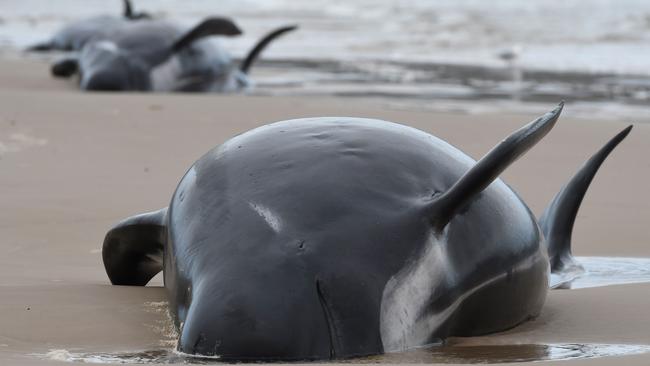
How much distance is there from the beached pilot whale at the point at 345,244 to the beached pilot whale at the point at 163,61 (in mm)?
7317

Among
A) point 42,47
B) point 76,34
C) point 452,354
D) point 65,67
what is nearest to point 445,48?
point 76,34

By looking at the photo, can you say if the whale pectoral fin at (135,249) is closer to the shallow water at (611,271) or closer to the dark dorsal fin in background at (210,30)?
the shallow water at (611,271)

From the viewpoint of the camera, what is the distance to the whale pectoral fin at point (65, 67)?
12445mm

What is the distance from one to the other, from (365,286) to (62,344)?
0.77m

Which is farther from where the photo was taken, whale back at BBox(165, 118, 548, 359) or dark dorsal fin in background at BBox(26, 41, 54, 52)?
dark dorsal fin in background at BBox(26, 41, 54, 52)

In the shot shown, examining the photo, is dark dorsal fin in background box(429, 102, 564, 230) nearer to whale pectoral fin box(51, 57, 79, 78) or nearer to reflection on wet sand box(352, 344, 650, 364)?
reflection on wet sand box(352, 344, 650, 364)

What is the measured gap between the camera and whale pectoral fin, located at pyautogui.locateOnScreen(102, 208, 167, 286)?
3.85m

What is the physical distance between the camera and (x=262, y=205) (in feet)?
10.6

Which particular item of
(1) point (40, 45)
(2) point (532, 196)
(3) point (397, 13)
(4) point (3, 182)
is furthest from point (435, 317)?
(3) point (397, 13)

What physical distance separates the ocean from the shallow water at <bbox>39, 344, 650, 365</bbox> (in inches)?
247

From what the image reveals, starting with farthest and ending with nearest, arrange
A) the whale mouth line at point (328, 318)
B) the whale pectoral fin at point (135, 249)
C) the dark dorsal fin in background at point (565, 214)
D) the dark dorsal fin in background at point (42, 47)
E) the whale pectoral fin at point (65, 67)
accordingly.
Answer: the dark dorsal fin in background at point (42, 47), the whale pectoral fin at point (65, 67), the dark dorsal fin in background at point (565, 214), the whale pectoral fin at point (135, 249), the whale mouth line at point (328, 318)

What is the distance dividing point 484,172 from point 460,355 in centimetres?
44

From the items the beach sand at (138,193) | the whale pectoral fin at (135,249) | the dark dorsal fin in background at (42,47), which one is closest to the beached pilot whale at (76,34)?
the dark dorsal fin in background at (42,47)

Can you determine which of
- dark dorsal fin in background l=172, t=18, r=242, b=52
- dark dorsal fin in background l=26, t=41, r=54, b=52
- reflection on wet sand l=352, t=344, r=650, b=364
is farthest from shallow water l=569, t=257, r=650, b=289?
dark dorsal fin in background l=26, t=41, r=54, b=52
